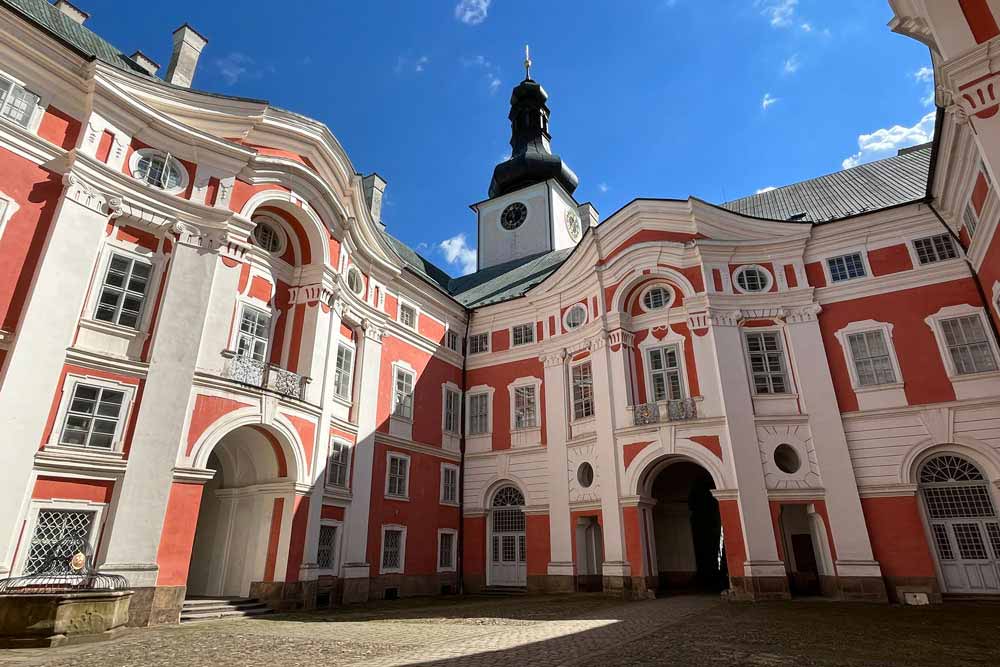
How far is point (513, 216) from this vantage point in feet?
112

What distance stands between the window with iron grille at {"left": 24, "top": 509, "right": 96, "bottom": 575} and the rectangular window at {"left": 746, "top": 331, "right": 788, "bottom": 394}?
1809cm

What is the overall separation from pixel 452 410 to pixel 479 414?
1155 millimetres

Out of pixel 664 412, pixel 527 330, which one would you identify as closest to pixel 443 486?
pixel 527 330

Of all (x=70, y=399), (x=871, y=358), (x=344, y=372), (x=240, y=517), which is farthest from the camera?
(x=344, y=372)

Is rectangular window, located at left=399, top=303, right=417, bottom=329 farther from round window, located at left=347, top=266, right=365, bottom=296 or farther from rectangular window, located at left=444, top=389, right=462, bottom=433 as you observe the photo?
rectangular window, located at left=444, top=389, right=462, bottom=433

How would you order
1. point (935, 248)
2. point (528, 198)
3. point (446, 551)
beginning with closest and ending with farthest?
point (935, 248)
point (446, 551)
point (528, 198)

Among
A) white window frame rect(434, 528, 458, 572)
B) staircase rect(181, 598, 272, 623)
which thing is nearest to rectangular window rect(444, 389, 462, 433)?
white window frame rect(434, 528, 458, 572)

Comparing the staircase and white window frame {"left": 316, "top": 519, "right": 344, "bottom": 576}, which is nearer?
the staircase

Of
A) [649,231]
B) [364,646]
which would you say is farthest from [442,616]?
[649,231]

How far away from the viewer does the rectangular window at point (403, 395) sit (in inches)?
828

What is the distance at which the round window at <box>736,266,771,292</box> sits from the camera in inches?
765

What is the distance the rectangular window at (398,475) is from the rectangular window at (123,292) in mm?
9481

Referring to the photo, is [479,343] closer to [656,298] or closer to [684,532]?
[656,298]

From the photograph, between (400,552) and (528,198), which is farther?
(528,198)
